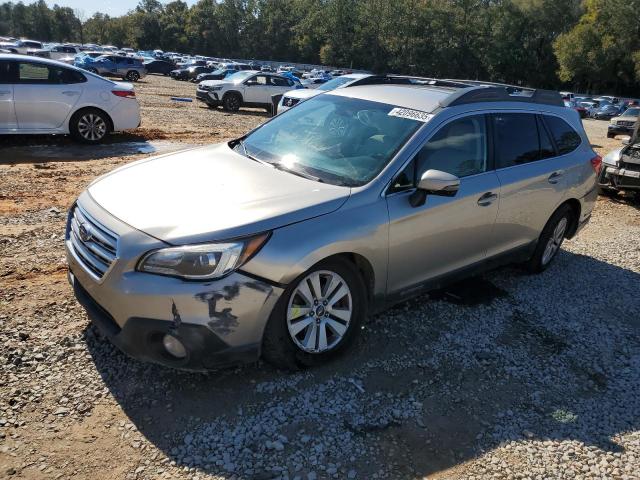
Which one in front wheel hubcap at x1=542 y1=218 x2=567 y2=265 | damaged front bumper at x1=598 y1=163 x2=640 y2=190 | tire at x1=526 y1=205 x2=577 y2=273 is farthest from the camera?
damaged front bumper at x1=598 y1=163 x2=640 y2=190

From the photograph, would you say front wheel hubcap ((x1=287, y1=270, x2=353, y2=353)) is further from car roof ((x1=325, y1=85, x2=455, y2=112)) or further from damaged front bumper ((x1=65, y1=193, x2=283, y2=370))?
car roof ((x1=325, y1=85, x2=455, y2=112))

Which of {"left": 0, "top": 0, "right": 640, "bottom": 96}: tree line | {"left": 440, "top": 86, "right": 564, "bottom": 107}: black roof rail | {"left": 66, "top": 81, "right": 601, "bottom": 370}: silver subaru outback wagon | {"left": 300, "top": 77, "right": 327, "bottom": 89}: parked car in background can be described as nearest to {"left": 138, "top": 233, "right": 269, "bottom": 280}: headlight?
{"left": 66, "top": 81, "right": 601, "bottom": 370}: silver subaru outback wagon

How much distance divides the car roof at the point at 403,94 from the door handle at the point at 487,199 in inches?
32.5

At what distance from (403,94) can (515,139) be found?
1152mm

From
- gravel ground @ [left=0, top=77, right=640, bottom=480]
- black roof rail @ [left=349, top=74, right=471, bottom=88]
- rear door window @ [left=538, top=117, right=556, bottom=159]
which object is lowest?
gravel ground @ [left=0, top=77, right=640, bottom=480]

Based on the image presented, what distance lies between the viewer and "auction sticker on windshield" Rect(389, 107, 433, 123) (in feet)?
13.0

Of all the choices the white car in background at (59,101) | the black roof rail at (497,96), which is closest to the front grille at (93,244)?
the black roof rail at (497,96)

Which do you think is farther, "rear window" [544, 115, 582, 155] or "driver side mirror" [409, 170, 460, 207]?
"rear window" [544, 115, 582, 155]

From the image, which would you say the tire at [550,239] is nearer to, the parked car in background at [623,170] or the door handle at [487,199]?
the door handle at [487,199]

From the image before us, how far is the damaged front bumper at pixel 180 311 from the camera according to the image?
9.44 ft

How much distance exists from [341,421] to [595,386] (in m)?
1.93

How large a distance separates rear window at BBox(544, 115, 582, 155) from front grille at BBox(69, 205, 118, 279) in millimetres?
4141

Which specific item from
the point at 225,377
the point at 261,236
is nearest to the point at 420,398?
the point at 225,377

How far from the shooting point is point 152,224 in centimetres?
304
